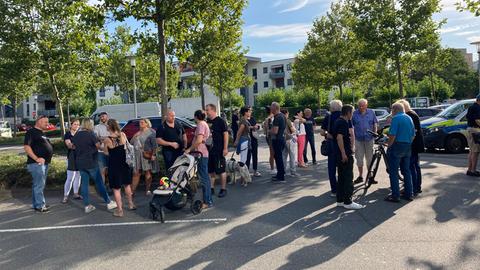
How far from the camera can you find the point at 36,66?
18203mm

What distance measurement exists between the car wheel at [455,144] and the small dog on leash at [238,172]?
8131 millimetres

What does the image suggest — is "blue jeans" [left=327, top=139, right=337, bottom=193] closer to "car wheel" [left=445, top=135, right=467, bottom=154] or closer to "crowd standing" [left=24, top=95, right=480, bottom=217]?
"crowd standing" [left=24, top=95, right=480, bottom=217]

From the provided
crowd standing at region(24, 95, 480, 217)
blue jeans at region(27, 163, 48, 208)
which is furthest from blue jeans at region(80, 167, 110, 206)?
blue jeans at region(27, 163, 48, 208)

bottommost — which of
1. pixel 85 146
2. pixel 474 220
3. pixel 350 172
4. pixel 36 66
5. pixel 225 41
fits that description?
pixel 474 220

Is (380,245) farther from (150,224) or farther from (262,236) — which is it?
(150,224)

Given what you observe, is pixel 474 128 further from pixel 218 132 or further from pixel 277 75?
pixel 277 75

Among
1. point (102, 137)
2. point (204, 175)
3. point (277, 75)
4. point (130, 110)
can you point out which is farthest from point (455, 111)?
point (277, 75)

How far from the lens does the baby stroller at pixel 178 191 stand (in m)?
6.57

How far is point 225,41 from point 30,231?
1801 centimetres

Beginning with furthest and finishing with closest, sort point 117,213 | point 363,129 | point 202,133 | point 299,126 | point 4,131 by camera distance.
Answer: point 4,131, point 299,126, point 363,129, point 202,133, point 117,213

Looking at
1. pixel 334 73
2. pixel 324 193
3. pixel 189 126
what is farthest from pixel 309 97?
pixel 324 193

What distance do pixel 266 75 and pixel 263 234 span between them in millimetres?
83476

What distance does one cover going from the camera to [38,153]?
7250mm

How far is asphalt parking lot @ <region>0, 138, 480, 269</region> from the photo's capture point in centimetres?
472
